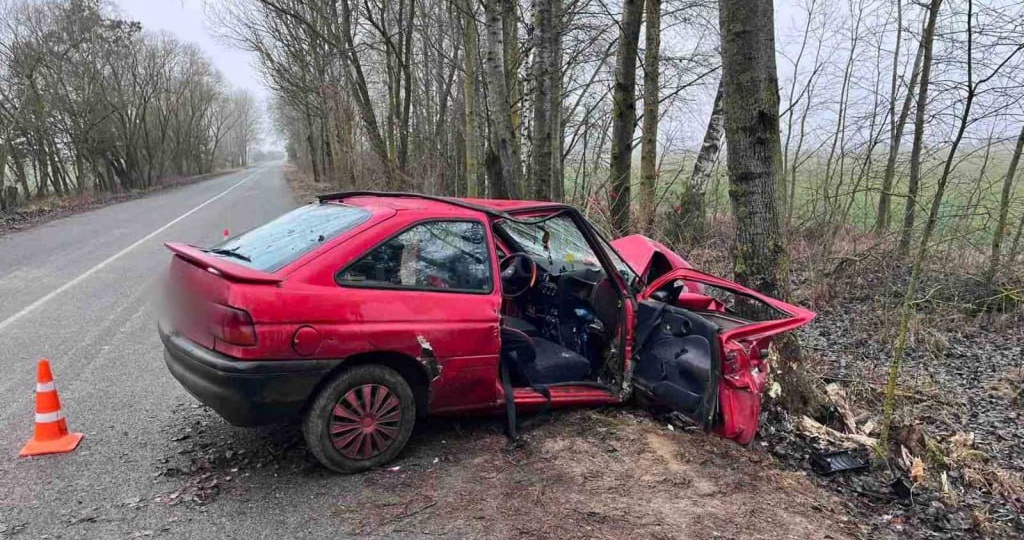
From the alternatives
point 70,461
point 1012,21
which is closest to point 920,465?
point 1012,21

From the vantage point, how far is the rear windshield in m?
3.43

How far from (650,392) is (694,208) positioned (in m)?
7.55

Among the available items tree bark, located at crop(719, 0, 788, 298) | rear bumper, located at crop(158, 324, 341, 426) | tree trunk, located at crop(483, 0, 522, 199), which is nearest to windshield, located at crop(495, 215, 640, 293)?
tree bark, located at crop(719, 0, 788, 298)

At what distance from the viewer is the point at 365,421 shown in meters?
3.47

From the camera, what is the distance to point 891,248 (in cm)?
927

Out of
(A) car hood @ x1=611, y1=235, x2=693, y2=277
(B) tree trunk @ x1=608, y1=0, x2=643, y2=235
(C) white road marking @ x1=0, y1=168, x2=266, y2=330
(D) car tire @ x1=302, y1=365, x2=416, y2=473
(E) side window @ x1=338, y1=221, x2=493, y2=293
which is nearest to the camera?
(D) car tire @ x1=302, y1=365, x2=416, y2=473

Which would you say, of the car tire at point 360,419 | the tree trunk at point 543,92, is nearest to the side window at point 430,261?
the car tire at point 360,419

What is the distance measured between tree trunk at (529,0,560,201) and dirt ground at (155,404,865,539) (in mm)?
5138

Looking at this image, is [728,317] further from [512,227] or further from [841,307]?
[841,307]

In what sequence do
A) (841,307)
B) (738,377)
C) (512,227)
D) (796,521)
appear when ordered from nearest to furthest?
(796,521) < (738,377) < (512,227) < (841,307)

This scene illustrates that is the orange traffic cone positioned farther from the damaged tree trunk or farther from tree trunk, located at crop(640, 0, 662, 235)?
tree trunk, located at crop(640, 0, 662, 235)

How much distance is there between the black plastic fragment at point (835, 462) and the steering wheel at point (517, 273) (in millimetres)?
2252

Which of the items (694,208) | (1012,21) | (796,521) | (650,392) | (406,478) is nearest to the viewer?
(796,521)

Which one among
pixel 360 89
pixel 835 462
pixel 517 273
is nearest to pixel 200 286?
pixel 517 273
